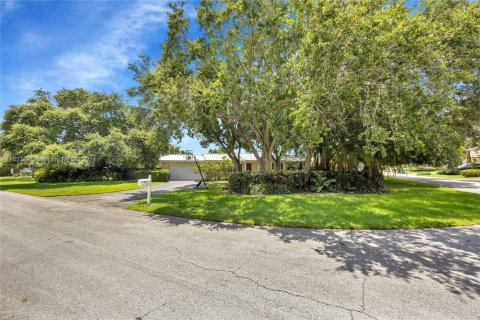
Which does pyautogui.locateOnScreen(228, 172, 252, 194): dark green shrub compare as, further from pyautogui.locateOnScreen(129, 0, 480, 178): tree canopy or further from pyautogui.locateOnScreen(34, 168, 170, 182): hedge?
pyautogui.locateOnScreen(34, 168, 170, 182): hedge

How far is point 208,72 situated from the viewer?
10711 mm

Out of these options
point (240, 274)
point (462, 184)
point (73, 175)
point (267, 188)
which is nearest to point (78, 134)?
point (73, 175)

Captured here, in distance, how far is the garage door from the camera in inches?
1175

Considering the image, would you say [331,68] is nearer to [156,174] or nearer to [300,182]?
[300,182]

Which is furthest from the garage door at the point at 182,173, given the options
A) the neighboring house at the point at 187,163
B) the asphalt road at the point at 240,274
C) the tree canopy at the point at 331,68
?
the asphalt road at the point at 240,274

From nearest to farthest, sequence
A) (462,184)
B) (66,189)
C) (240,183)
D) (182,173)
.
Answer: (240,183), (66,189), (462,184), (182,173)

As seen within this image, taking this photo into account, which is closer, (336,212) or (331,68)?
(331,68)

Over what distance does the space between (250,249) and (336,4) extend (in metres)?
6.95

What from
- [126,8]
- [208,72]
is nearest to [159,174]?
[208,72]

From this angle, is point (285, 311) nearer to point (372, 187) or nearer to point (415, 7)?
point (415, 7)

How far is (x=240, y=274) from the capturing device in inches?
138

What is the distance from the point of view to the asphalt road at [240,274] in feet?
8.73

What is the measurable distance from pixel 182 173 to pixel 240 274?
90.9ft

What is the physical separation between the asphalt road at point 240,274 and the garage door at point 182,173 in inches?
938
